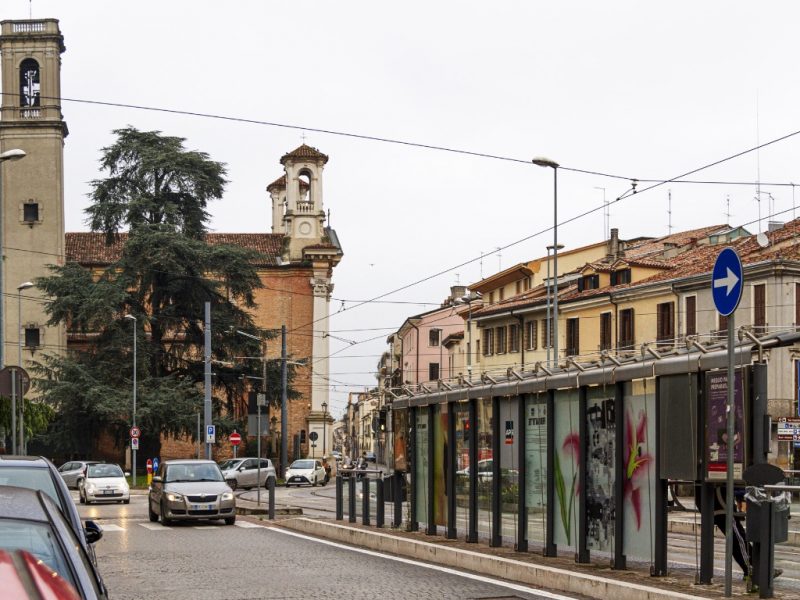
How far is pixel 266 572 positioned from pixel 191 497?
1211 centimetres

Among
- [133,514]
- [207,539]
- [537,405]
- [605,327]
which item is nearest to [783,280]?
[605,327]

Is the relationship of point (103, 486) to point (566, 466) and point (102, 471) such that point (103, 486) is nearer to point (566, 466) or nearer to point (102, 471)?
point (102, 471)

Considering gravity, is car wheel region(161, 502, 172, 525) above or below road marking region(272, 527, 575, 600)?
below

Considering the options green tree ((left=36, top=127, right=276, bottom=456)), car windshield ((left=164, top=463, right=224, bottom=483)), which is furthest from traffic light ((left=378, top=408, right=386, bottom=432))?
green tree ((left=36, top=127, right=276, bottom=456))

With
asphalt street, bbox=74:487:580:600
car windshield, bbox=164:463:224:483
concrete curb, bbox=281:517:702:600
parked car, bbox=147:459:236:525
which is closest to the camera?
concrete curb, bbox=281:517:702:600

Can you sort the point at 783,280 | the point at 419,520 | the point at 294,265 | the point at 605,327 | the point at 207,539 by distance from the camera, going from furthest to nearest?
the point at 294,265 < the point at 605,327 < the point at 783,280 < the point at 207,539 < the point at 419,520

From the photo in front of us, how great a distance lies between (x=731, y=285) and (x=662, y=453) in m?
2.26

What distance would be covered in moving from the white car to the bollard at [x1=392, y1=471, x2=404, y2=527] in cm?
2141

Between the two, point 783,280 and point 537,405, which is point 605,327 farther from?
point 537,405

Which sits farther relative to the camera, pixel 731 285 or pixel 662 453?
pixel 662 453

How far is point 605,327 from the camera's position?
58.6 m

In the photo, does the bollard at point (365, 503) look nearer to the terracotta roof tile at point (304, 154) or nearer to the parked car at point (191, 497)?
the parked car at point (191, 497)

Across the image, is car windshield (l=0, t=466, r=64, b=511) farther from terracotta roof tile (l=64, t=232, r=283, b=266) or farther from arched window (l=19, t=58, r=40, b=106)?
terracotta roof tile (l=64, t=232, r=283, b=266)

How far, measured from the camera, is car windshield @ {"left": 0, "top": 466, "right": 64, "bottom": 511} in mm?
9719
